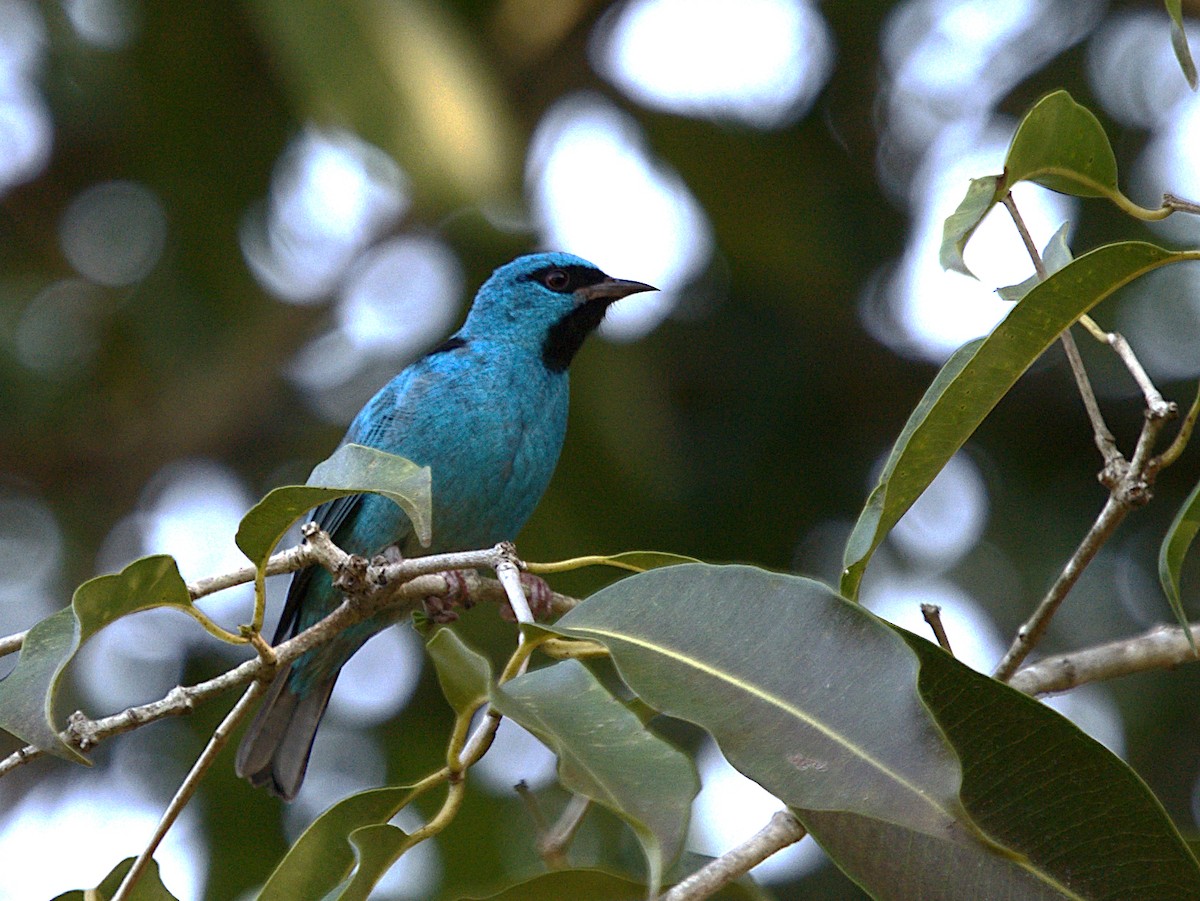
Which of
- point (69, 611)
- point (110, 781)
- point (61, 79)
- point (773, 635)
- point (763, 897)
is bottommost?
point (110, 781)

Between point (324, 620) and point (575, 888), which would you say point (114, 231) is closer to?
point (324, 620)

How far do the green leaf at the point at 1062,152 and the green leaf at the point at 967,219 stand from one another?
30mm

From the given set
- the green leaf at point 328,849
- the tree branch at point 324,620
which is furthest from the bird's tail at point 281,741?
the green leaf at point 328,849

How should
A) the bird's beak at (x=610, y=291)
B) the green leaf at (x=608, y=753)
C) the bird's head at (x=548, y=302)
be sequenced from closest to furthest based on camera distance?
1. the green leaf at (x=608, y=753)
2. the bird's head at (x=548, y=302)
3. the bird's beak at (x=610, y=291)

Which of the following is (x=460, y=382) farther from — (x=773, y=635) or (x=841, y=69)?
(x=841, y=69)

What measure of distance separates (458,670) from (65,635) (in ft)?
2.00

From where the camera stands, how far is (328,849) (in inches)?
91.2

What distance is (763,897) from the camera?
2.70m

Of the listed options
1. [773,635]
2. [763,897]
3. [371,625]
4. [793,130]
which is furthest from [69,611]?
[793,130]

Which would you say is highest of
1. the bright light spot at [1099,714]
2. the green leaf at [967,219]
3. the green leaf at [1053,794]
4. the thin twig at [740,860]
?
the green leaf at [967,219]

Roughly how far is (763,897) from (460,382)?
2261mm

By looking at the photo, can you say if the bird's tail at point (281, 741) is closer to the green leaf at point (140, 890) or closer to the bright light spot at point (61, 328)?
the green leaf at point (140, 890)

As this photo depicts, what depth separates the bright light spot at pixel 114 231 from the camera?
23.9 ft

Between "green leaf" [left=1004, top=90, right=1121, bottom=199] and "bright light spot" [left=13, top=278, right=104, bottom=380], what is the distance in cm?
560
